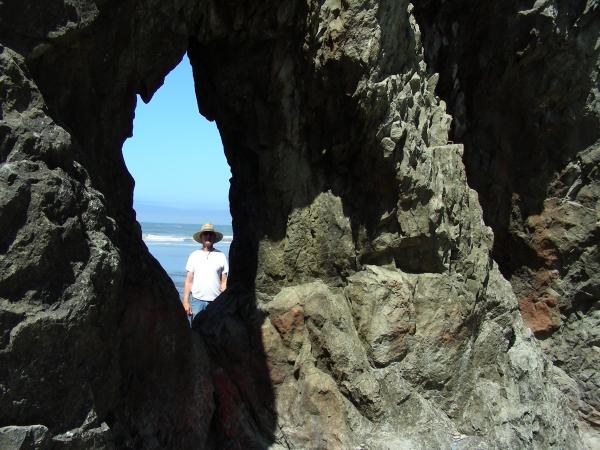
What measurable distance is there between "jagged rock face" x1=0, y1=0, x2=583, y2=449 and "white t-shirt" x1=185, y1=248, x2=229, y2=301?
0.94m

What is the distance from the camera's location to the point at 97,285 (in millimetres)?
3219

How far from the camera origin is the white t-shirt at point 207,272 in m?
6.43

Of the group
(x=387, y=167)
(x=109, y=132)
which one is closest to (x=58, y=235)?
(x=109, y=132)

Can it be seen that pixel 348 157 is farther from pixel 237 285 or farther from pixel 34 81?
pixel 34 81

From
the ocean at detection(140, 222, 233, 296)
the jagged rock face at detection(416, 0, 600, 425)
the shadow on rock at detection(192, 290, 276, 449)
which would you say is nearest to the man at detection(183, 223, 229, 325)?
the shadow on rock at detection(192, 290, 276, 449)

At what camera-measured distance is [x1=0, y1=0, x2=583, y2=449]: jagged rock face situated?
428 cm

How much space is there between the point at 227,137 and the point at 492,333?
2.40 metres

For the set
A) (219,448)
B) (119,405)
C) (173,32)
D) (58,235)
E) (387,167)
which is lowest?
(219,448)

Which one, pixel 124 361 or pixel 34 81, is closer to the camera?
pixel 34 81

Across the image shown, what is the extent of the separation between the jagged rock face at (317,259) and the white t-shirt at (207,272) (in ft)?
3.07

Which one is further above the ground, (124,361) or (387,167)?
(387,167)

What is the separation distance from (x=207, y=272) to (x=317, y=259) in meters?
1.69

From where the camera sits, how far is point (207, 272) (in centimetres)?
645

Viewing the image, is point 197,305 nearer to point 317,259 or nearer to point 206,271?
point 206,271
